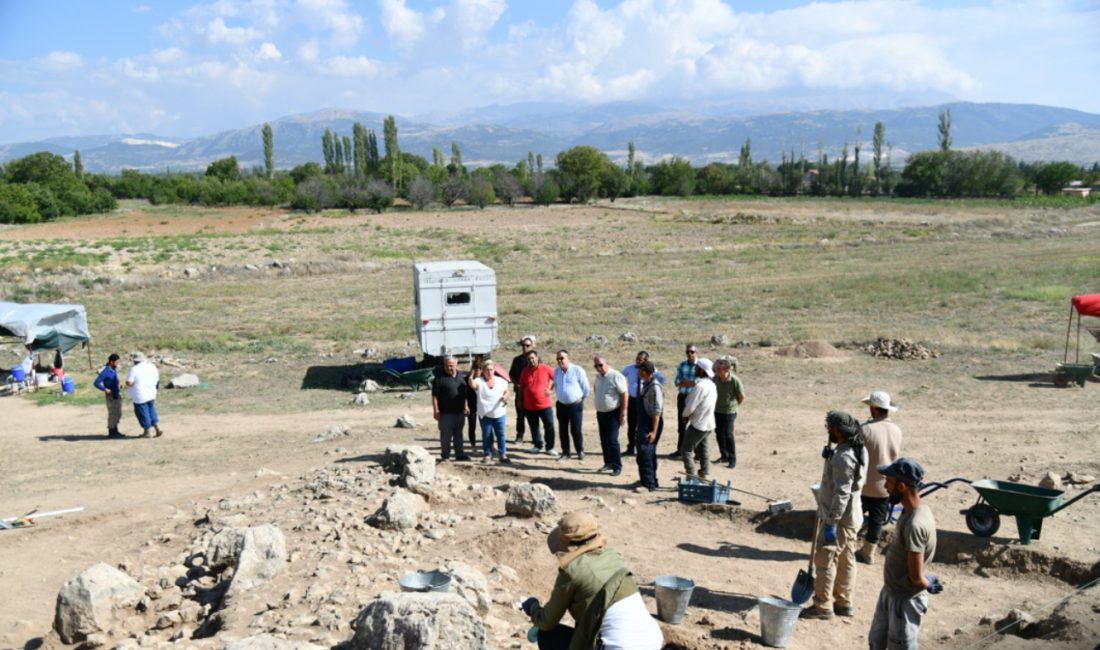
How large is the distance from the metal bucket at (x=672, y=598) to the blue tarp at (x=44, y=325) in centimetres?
1764

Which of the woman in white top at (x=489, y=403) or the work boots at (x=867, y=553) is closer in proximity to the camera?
the work boots at (x=867, y=553)

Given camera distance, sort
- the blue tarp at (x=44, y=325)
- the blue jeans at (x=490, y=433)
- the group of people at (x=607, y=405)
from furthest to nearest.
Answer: the blue tarp at (x=44, y=325)
the blue jeans at (x=490, y=433)
the group of people at (x=607, y=405)

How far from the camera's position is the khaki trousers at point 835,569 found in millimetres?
7062

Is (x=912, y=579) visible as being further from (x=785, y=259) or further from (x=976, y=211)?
(x=976, y=211)

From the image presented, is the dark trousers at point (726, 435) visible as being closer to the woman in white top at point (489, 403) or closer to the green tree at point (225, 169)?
the woman in white top at point (489, 403)

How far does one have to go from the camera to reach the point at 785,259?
41688mm

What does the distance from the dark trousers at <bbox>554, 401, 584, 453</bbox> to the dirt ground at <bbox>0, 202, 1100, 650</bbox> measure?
0.40 m

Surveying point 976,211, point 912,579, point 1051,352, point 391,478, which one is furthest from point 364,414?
point 976,211

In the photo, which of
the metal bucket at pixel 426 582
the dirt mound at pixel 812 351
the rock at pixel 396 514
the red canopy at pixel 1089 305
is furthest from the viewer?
the dirt mound at pixel 812 351

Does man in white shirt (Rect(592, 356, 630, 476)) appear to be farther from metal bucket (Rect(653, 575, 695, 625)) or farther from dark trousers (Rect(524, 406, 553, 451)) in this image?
metal bucket (Rect(653, 575, 695, 625))

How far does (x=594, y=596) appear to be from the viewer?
4.40 m

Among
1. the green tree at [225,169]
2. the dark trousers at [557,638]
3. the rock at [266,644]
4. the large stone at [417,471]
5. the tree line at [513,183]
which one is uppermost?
the green tree at [225,169]

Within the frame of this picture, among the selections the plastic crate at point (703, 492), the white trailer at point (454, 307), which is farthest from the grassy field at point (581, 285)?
the plastic crate at point (703, 492)

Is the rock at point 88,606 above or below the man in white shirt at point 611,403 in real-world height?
below
